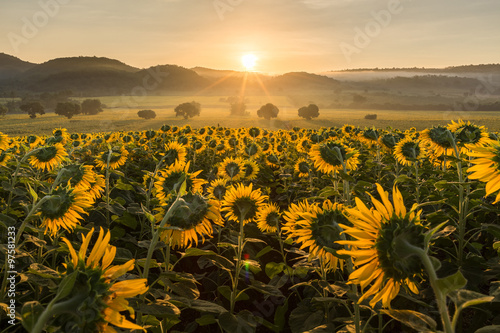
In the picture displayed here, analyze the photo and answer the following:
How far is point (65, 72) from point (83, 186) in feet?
739

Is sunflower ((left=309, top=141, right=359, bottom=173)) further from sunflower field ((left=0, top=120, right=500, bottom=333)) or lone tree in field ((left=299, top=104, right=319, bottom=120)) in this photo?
lone tree in field ((left=299, top=104, right=319, bottom=120))

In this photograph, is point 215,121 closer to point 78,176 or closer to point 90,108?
point 78,176

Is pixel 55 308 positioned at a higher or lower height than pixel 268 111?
lower

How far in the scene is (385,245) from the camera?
1324 mm

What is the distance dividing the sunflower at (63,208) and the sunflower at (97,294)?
148cm

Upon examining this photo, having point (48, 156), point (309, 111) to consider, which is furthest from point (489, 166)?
point (309, 111)

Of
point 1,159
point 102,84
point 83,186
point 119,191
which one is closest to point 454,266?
point 83,186

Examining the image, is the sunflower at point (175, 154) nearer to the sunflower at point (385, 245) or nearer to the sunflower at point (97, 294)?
the sunflower at point (97, 294)

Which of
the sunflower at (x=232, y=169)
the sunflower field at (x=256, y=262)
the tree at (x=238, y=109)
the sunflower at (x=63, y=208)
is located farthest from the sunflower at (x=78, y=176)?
the tree at (x=238, y=109)

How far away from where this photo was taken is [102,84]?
614 feet

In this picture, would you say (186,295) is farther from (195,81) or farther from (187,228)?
(195,81)

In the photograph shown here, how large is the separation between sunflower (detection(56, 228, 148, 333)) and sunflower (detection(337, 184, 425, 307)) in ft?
2.60

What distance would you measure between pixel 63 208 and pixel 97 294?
5.47 ft

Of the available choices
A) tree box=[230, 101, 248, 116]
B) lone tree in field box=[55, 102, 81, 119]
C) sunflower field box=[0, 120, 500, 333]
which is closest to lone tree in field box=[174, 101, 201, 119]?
tree box=[230, 101, 248, 116]
